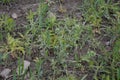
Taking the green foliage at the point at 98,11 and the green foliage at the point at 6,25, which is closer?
the green foliage at the point at 6,25

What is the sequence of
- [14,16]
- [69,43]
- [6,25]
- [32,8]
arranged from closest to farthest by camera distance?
[69,43]
[6,25]
[14,16]
[32,8]

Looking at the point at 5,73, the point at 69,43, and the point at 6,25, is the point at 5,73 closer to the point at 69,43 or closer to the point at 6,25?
the point at 6,25

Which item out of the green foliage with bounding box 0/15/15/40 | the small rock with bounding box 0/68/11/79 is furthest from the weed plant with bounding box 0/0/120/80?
the small rock with bounding box 0/68/11/79

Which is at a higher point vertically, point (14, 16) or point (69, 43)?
point (14, 16)

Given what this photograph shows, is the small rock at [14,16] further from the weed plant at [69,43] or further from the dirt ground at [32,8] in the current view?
the weed plant at [69,43]

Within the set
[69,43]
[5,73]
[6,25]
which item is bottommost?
[5,73]

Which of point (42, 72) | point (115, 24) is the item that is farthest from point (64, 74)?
point (115, 24)

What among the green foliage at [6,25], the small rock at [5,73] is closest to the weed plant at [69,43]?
the green foliage at [6,25]

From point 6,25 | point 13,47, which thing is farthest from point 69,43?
point 6,25

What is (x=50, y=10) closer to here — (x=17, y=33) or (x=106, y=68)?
(x=17, y=33)

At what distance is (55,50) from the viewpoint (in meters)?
2.64

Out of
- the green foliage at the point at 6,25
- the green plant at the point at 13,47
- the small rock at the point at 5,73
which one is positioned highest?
the green foliage at the point at 6,25

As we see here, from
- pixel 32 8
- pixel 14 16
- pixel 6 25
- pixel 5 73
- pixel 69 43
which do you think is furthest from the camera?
pixel 32 8

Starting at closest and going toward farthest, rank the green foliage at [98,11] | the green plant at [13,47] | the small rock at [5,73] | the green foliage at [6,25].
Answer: the small rock at [5,73] < the green plant at [13,47] < the green foliage at [6,25] < the green foliage at [98,11]
